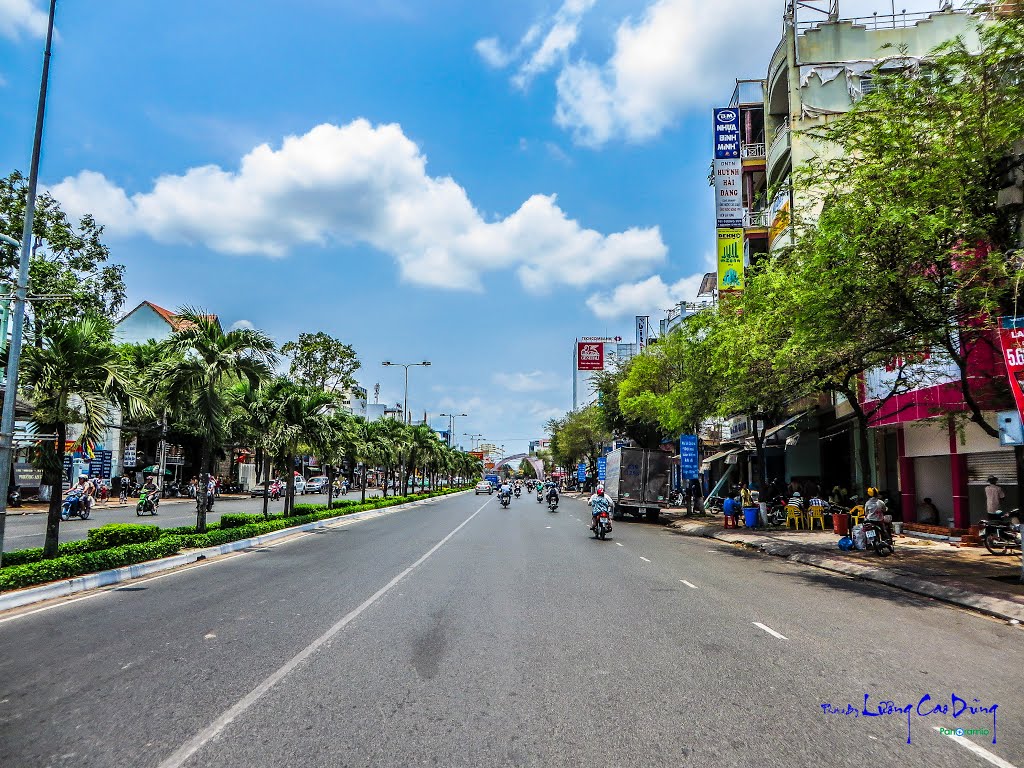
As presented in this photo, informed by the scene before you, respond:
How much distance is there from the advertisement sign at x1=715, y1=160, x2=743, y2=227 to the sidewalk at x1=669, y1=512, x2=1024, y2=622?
53.8 ft

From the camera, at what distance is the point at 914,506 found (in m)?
22.2

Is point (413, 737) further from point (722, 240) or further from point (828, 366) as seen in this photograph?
point (722, 240)

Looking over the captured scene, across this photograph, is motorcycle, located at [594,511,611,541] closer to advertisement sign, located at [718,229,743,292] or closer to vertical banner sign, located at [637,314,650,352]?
advertisement sign, located at [718,229,743,292]

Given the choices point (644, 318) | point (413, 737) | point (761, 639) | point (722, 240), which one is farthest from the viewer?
point (644, 318)

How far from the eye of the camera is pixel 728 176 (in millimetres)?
33688

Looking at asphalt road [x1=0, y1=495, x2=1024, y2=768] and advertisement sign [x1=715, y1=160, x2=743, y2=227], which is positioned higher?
advertisement sign [x1=715, y1=160, x2=743, y2=227]

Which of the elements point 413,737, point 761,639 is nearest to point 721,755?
point 413,737

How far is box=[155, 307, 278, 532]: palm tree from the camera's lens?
18.1 m

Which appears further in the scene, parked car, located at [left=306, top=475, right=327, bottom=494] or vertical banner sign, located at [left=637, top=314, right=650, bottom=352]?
vertical banner sign, located at [left=637, top=314, right=650, bottom=352]

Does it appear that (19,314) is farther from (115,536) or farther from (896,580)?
(896,580)

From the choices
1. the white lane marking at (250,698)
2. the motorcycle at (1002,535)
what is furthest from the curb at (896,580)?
the white lane marking at (250,698)

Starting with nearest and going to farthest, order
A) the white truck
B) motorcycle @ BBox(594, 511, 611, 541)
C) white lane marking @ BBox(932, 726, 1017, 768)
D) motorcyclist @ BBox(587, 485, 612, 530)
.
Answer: white lane marking @ BBox(932, 726, 1017, 768) < motorcycle @ BBox(594, 511, 611, 541) < motorcyclist @ BBox(587, 485, 612, 530) < the white truck

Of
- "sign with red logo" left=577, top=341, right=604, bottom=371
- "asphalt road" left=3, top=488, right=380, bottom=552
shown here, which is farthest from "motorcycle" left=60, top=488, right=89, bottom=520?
"sign with red logo" left=577, top=341, right=604, bottom=371

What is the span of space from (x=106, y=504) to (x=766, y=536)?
36.0 m
